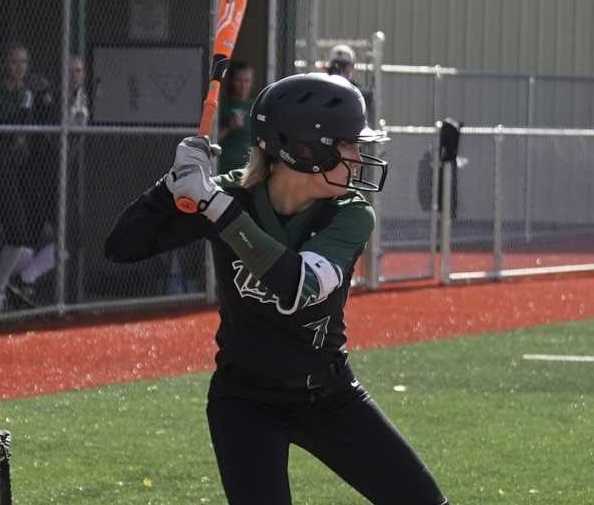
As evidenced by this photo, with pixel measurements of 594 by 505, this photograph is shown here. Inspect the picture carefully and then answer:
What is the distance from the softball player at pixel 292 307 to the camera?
4816mm

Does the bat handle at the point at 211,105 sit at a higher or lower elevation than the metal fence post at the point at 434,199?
higher

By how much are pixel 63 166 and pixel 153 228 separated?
27.8ft

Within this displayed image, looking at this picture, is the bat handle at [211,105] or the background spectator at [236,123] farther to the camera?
the background spectator at [236,123]

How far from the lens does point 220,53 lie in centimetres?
578

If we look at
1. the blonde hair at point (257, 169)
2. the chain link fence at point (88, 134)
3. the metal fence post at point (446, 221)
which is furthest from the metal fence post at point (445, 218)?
the blonde hair at point (257, 169)

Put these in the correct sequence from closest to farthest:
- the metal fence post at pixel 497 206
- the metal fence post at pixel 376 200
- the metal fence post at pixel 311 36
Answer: the metal fence post at pixel 311 36 < the metal fence post at pixel 376 200 < the metal fence post at pixel 497 206

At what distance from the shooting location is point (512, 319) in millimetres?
14578

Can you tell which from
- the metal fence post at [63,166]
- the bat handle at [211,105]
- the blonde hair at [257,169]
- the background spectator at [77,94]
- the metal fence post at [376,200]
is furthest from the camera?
the metal fence post at [376,200]

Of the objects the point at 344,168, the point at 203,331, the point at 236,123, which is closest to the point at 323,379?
the point at 344,168

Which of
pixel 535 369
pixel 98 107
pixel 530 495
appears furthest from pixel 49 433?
pixel 98 107

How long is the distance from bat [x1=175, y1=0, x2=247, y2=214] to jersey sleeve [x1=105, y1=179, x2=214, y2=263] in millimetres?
341

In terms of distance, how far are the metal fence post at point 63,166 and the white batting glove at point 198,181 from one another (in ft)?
28.2

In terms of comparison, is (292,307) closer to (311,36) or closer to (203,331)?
(203,331)

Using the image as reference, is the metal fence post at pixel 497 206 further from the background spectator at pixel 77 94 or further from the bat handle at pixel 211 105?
the bat handle at pixel 211 105
